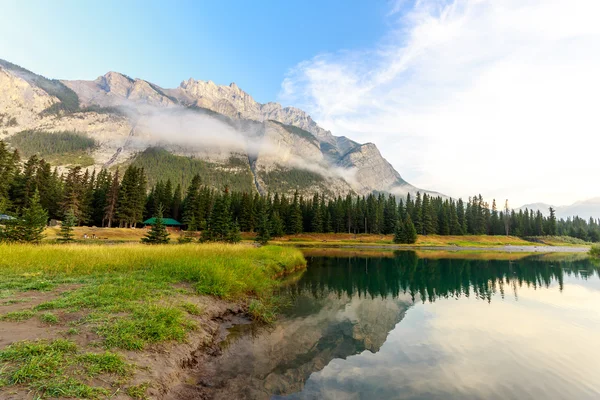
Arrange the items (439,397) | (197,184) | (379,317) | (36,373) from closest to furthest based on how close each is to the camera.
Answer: (36,373) → (439,397) → (379,317) → (197,184)

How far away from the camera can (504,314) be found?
1833 cm

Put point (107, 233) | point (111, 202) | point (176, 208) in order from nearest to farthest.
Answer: point (107, 233) → point (111, 202) → point (176, 208)

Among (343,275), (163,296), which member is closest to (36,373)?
(163,296)

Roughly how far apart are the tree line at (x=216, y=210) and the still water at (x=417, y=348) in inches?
1473

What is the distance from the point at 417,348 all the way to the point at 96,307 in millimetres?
12894

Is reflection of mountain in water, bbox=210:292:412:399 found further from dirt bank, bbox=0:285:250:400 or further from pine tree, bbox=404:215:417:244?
pine tree, bbox=404:215:417:244

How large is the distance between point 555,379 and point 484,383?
9.55ft

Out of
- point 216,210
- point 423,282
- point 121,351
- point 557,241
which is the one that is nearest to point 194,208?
point 216,210

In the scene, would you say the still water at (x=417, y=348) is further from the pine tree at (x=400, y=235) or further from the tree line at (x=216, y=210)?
the pine tree at (x=400, y=235)

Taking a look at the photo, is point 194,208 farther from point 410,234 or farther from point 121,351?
point 121,351

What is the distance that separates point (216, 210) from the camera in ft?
210

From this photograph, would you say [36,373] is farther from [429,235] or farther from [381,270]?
[429,235]

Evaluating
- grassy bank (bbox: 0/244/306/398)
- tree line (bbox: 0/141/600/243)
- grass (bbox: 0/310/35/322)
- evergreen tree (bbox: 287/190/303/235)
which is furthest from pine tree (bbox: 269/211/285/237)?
grass (bbox: 0/310/35/322)

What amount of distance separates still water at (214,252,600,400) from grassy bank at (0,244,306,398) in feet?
8.14
